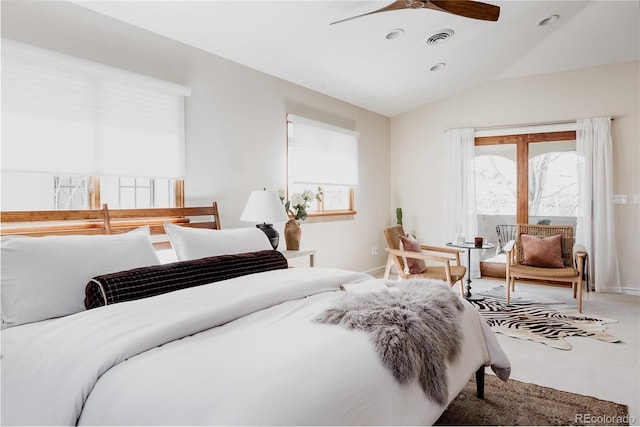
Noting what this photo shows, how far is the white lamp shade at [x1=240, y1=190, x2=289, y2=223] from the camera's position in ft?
11.5

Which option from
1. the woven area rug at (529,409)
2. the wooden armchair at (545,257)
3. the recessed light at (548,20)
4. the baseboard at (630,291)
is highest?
the recessed light at (548,20)

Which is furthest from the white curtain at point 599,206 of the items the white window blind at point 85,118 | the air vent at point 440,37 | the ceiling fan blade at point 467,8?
the white window blind at point 85,118

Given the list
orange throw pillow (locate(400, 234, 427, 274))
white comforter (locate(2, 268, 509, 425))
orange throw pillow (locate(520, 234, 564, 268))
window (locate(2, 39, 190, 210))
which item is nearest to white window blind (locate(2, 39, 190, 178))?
window (locate(2, 39, 190, 210))

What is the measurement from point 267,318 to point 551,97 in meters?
5.22

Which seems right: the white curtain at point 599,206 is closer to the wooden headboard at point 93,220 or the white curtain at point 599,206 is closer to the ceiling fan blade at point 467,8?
the ceiling fan blade at point 467,8

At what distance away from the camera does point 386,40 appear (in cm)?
398

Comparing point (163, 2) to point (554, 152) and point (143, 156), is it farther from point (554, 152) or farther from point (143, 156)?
point (554, 152)

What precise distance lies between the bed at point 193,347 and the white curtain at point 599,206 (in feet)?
12.0

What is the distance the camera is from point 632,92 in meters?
4.90

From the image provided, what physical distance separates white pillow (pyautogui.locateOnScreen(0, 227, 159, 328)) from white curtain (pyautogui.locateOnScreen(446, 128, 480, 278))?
4754 mm

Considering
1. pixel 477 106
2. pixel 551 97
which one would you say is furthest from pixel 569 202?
pixel 477 106

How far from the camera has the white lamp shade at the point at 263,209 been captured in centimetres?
352

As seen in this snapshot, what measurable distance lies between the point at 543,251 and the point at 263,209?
10.1ft

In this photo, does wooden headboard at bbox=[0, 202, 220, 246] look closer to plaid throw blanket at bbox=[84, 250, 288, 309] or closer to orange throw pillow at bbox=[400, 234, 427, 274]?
plaid throw blanket at bbox=[84, 250, 288, 309]
